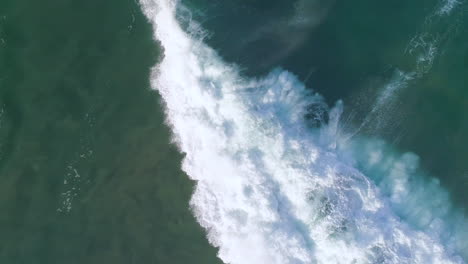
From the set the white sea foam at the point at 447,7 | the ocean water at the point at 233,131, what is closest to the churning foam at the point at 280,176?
the ocean water at the point at 233,131

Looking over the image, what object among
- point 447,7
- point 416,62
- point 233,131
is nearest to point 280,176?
point 233,131

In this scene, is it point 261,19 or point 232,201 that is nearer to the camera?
point 232,201

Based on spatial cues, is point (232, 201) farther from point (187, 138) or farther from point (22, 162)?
point (22, 162)

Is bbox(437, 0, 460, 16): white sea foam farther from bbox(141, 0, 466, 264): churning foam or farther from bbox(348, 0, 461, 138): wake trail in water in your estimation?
bbox(141, 0, 466, 264): churning foam

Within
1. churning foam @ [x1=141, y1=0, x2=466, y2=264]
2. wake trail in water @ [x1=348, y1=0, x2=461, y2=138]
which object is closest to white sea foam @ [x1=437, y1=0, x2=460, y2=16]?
wake trail in water @ [x1=348, y1=0, x2=461, y2=138]

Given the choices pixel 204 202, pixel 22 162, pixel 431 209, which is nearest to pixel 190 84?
Answer: pixel 204 202

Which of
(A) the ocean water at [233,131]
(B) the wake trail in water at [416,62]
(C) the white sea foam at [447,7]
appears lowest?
(A) the ocean water at [233,131]

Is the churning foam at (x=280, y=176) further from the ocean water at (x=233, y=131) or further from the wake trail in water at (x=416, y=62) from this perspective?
the wake trail in water at (x=416, y=62)
